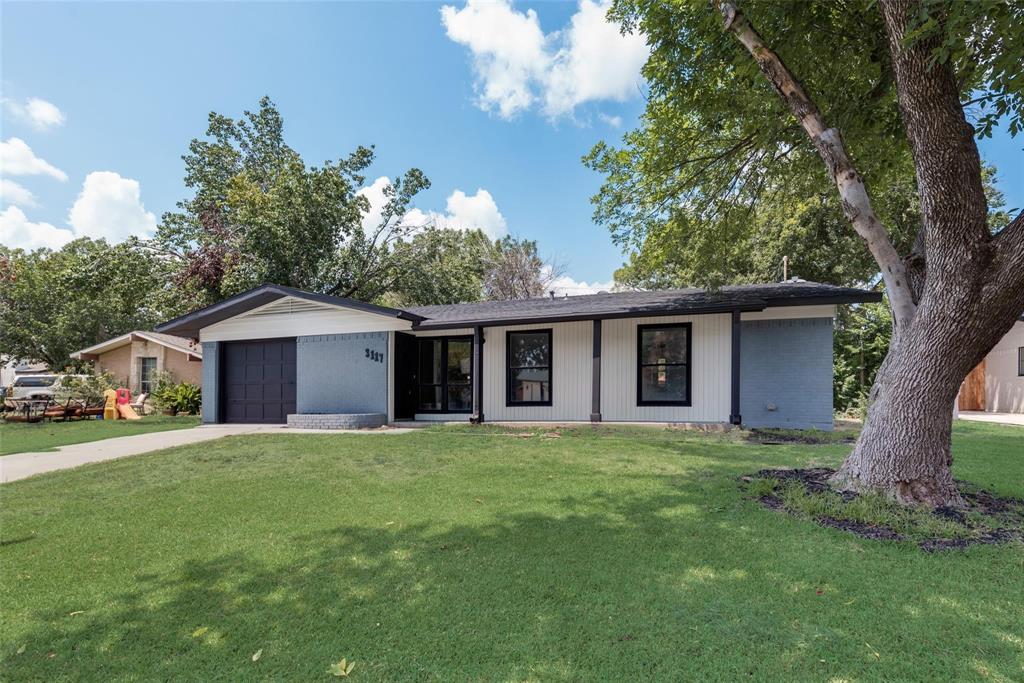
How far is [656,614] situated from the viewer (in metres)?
2.58

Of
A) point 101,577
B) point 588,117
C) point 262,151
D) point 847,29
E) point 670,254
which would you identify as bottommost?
point 101,577

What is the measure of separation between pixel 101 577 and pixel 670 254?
10098 mm

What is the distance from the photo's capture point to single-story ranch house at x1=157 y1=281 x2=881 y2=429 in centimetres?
1037

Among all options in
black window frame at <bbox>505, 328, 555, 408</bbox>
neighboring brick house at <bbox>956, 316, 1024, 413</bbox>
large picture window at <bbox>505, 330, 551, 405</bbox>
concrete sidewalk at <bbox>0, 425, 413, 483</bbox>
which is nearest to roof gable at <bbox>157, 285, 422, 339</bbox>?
black window frame at <bbox>505, 328, 555, 408</bbox>

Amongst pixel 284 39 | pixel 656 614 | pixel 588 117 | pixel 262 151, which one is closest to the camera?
pixel 656 614

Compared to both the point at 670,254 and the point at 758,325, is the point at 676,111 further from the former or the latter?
the point at 758,325

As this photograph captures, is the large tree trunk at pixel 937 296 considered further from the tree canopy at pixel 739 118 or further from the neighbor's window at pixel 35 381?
the neighbor's window at pixel 35 381

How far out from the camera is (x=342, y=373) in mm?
12031

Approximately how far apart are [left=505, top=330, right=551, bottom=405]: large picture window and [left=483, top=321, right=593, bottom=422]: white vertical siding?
0.12 m

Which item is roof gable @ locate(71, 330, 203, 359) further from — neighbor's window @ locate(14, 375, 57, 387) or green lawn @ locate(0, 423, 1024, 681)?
green lawn @ locate(0, 423, 1024, 681)

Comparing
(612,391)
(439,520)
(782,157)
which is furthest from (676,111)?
(439,520)

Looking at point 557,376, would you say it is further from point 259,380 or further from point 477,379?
point 259,380

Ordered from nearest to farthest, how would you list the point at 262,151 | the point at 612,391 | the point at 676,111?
the point at 676,111 < the point at 612,391 < the point at 262,151

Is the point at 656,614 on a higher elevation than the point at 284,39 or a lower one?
lower
